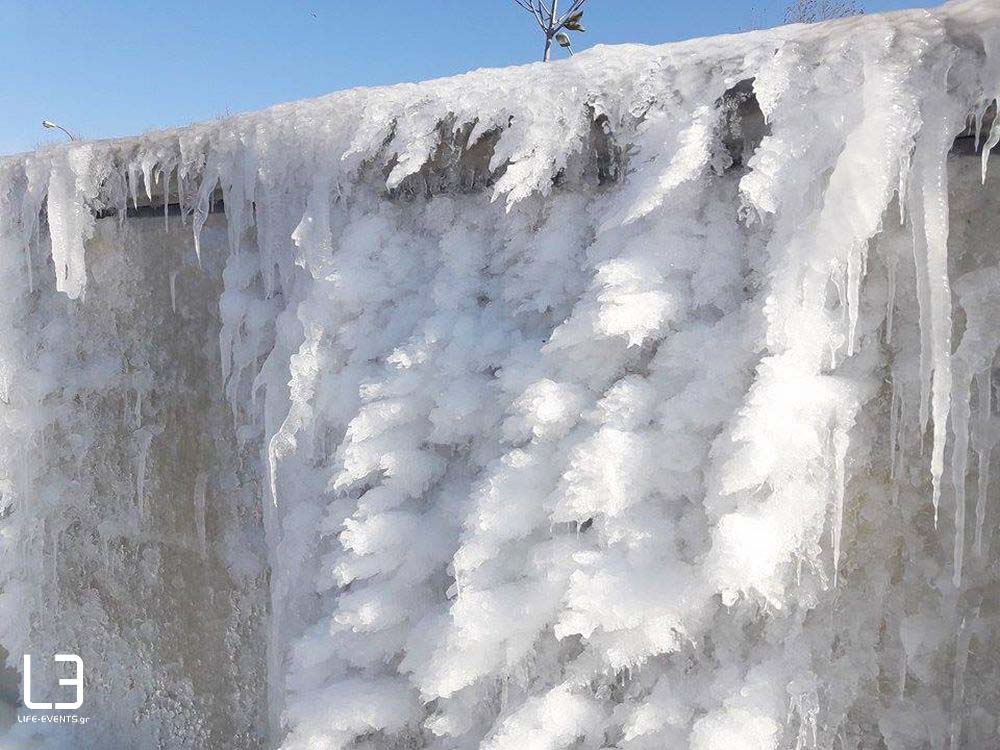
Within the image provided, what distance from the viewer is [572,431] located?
2066 mm

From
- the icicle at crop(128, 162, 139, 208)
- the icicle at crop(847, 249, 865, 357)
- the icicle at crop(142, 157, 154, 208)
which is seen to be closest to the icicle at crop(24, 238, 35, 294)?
the icicle at crop(128, 162, 139, 208)

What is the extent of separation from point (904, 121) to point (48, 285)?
3.43m

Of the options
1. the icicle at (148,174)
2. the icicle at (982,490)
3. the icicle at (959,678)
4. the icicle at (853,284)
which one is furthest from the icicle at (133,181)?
the icicle at (959,678)

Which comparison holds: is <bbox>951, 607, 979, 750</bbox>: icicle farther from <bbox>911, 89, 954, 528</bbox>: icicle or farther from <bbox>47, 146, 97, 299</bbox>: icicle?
<bbox>47, 146, 97, 299</bbox>: icicle

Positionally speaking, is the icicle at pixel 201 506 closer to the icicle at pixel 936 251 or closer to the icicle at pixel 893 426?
the icicle at pixel 893 426

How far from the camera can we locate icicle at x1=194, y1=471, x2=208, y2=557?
315 centimetres

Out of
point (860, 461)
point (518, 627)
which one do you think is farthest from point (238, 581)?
point (860, 461)

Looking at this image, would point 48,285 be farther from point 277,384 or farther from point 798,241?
point 798,241

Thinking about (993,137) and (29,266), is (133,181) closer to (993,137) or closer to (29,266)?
(29,266)

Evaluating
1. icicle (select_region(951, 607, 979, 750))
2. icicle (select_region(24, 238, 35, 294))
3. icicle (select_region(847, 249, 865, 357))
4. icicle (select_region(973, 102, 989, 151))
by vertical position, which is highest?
icicle (select_region(24, 238, 35, 294))

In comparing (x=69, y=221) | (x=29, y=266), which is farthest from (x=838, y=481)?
(x=29, y=266)

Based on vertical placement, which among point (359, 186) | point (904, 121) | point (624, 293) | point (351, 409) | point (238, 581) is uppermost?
point (359, 186)

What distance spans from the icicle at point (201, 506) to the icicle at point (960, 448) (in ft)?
8.22

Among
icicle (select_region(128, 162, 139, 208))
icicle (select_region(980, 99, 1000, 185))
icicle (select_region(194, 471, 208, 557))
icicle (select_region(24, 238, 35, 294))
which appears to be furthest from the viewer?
icicle (select_region(24, 238, 35, 294))
